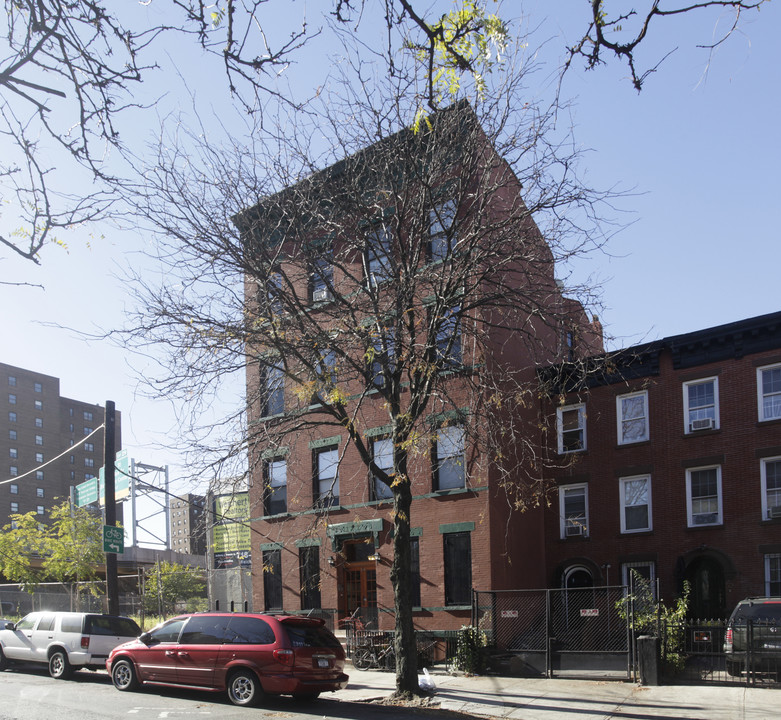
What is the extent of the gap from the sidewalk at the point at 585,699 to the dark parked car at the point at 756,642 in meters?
0.67

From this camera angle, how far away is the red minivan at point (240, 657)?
559 inches

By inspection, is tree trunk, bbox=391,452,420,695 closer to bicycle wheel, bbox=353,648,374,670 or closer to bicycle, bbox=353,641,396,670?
bicycle, bbox=353,641,396,670

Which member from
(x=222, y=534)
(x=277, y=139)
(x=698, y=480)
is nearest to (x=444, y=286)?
(x=277, y=139)

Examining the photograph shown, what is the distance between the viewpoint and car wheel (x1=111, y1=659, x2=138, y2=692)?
16.3 meters

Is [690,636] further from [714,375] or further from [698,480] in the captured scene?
[714,375]

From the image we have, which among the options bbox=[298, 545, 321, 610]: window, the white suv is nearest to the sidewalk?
the white suv

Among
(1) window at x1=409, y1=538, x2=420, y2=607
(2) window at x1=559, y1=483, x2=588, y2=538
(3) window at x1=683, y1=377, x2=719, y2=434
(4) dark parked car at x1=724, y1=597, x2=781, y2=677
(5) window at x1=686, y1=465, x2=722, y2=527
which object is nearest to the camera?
(4) dark parked car at x1=724, y1=597, x2=781, y2=677

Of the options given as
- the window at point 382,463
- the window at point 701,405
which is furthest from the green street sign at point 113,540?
the window at point 701,405

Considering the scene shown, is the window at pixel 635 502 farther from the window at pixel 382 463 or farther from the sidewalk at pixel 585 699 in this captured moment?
the sidewalk at pixel 585 699

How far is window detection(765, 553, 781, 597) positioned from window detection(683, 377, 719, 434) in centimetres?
372

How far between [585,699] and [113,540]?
42.6ft

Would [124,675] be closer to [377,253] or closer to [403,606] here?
[403,606]

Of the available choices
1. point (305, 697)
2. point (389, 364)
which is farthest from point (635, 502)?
point (305, 697)

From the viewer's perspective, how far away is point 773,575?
2103cm
